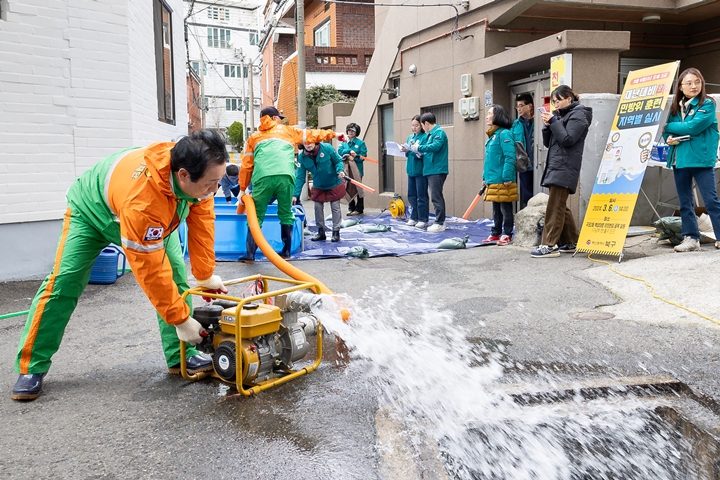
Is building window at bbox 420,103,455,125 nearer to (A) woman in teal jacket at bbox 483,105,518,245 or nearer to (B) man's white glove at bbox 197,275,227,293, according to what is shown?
(A) woman in teal jacket at bbox 483,105,518,245

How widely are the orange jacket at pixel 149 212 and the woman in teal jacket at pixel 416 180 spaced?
7.87 m

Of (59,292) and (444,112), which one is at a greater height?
(444,112)

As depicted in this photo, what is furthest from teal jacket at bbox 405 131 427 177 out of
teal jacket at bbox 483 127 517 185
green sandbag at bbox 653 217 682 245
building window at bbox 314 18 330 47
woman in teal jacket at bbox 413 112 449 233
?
building window at bbox 314 18 330 47

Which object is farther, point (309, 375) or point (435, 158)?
point (435, 158)

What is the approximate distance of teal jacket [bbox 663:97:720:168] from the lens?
6.80 meters

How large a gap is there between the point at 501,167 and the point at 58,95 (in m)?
5.75

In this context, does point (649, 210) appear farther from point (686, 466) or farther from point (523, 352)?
point (686, 466)

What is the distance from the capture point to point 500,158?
9039mm

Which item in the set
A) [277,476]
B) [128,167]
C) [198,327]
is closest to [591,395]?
[277,476]

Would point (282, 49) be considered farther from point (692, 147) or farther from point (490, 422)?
point (490, 422)

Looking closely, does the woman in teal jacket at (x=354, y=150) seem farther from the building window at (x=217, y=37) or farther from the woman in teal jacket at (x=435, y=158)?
the building window at (x=217, y=37)

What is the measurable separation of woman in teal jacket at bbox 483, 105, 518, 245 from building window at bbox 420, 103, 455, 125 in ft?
13.3

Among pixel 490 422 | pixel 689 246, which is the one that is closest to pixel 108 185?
pixel 490 422

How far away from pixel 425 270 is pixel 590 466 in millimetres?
4645
